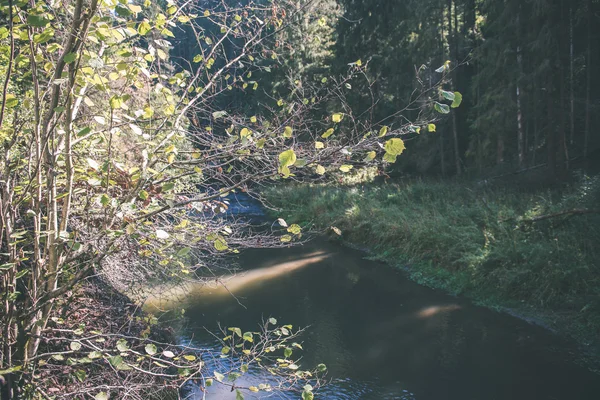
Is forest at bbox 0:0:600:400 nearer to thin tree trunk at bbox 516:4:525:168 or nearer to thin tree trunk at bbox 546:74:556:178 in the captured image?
thin tree trunk at bbox 546:74:556:178

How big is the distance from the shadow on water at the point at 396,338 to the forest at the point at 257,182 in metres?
0.10

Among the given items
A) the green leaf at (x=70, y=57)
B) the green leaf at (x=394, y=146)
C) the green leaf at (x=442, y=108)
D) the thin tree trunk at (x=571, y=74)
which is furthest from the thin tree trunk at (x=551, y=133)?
the green leaf at (x=70, y=57)

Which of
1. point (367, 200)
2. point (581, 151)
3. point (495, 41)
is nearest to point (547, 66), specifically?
point (495, 41)

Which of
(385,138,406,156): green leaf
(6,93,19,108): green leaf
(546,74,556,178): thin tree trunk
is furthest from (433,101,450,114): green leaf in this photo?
(546,74,556,178): thin tree trunk

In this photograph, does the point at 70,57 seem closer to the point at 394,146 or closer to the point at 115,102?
the point at 115,102

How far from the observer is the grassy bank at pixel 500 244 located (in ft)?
25.1

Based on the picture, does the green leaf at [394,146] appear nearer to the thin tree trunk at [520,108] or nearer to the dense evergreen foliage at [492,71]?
the dense evergreen foliage at [492,71]

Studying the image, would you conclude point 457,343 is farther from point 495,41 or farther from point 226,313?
point 495,41

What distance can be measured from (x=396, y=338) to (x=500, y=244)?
142 inches

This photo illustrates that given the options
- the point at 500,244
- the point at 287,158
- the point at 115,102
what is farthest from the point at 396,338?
the point at 115,102

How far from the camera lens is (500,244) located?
939 cm

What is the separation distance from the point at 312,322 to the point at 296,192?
13.0 metres

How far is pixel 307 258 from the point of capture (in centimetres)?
1295

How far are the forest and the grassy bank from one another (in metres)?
0.05
